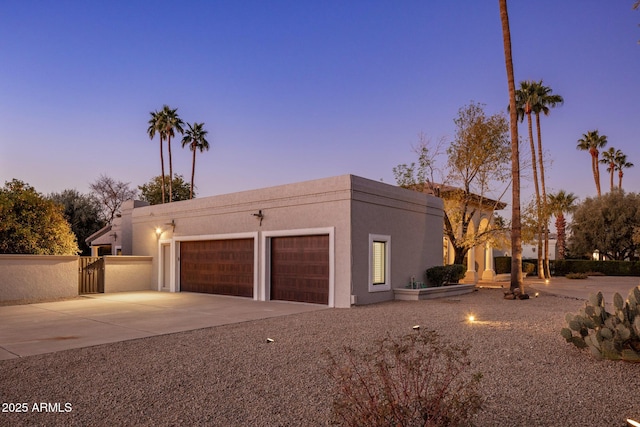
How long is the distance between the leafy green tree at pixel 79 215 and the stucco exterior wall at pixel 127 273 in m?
18.7

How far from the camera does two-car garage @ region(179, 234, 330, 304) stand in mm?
14797

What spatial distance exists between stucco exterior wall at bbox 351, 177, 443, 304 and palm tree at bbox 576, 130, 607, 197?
1337 inches

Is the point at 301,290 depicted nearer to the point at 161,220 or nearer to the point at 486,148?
the point at 161,220

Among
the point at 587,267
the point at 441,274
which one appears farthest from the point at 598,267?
the point at 441,274

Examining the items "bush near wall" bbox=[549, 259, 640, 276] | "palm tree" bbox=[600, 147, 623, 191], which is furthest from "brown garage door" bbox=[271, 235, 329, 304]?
"palm tree" bbox=[600, 147, 623, 191]

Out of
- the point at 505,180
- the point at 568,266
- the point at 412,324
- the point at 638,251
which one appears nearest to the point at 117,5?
the point at 412,324

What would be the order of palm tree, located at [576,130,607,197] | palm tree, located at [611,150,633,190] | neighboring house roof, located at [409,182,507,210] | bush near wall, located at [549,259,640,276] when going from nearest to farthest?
neighboring house roof, located at [409,182,507,210], bush near wall, located at [549,259,640,276], palm tree, located at [576,130,607,197], palm tree, located at [611,150,633,190]

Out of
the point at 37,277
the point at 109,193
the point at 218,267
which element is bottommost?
the point at 37,277

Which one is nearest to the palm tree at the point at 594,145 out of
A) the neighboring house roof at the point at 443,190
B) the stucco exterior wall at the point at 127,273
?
the neighboring house roof at the point at 443,190

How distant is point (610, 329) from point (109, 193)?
166ft

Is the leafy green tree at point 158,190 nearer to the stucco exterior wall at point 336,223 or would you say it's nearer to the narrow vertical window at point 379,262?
the stucco exterior wall at point 336,223

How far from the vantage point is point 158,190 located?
4984 centimetres

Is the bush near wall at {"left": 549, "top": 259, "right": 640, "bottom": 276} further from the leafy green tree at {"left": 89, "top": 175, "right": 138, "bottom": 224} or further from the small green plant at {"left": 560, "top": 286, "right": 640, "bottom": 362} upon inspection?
the leafy green tree at {"left": 89, "top": 175, "right": 138, "bottom": 224}

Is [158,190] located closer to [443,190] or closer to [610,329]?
[443,190]
